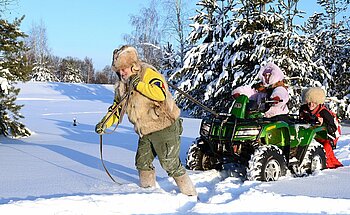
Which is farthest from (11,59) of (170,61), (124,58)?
(170,61)

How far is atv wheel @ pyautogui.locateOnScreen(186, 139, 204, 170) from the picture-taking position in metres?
6.03

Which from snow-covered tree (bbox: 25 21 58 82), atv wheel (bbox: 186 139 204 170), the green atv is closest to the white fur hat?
the green atv

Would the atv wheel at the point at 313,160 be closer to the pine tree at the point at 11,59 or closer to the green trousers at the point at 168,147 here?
the green trousers at the point at 168,147

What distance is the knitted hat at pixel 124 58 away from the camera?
4.46 meters

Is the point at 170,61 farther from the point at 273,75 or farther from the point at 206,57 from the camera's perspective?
the point at 273,75

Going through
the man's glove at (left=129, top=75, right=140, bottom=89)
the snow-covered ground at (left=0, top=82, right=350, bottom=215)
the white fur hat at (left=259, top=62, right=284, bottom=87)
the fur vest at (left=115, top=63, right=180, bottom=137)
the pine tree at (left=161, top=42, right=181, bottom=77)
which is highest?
the pine tree at (left=161, top=42, right=181, bottom=77)

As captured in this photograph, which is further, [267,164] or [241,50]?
[241,50]

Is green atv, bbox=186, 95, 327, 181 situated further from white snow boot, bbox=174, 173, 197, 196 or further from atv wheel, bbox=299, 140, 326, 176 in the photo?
white snow boot, bbox=174, 173, 197, 196

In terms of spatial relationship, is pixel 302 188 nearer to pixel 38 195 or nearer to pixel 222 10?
pixel 38 195

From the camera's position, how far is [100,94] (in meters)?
40.0

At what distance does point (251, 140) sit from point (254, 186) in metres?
0.83

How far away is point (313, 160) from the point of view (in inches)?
245

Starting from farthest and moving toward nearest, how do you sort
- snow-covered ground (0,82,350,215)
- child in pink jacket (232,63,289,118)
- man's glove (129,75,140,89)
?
1. child in pink jacket (232,63,289,118)
2. man's glove (129,75,140,89)
3. snow-covered ground (0,82,350,215)

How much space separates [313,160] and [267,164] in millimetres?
1323
